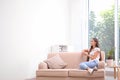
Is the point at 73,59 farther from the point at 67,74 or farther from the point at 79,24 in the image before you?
the point at 79,24

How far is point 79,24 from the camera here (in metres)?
8.05

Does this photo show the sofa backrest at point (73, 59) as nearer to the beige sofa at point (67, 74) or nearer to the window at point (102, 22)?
the beige sofa at point (67, 74)

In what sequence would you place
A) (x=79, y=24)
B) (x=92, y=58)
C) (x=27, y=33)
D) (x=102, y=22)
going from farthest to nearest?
(x=79, y=24)
(x=102, y=22)
(x=27, y=33)
(x=92, y=58)

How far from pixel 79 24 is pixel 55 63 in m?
2.60

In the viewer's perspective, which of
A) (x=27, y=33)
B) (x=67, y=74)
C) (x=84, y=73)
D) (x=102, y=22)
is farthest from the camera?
(x=102, y=22)

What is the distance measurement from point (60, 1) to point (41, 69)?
3.04 m

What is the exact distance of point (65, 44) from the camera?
312 inches

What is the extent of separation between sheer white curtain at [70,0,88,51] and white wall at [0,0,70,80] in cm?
35

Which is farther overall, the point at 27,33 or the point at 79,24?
the point at 79,24

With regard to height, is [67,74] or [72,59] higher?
[72,59]

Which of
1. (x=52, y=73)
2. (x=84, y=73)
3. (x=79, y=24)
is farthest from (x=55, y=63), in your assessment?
(x=79, y=24)

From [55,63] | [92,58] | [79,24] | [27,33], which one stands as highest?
[79,24]

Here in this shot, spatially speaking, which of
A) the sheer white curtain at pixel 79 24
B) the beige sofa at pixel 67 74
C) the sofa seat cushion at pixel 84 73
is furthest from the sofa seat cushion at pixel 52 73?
the sheer white curtain at pixel 79 24

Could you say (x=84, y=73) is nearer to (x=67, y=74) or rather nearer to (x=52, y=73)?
(x=67, y=74)
